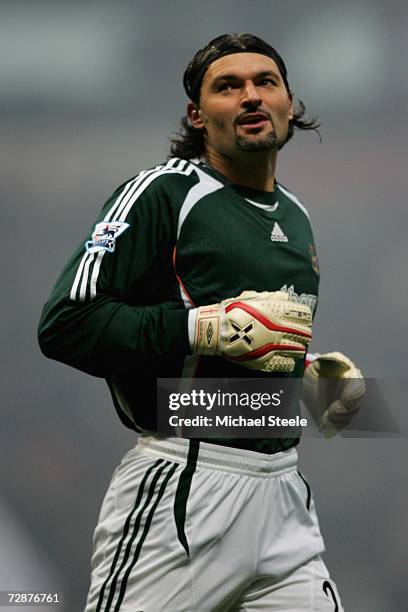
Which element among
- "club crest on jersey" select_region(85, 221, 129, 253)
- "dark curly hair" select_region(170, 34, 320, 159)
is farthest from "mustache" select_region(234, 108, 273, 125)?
"club crest on jersey" select_region(85, 221, 129, 253)

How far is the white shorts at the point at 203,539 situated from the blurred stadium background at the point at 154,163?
0.85 m

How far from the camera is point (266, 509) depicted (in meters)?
1.66

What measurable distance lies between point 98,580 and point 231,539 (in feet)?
0.81

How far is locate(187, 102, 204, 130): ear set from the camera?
77.0 inches

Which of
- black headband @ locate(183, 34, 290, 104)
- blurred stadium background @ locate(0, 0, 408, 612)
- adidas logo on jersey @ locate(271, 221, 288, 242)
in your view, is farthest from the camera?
blurred stadium background @ locate(0, 0, 408, 612)

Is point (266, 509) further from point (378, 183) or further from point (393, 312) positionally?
point (378, 183)

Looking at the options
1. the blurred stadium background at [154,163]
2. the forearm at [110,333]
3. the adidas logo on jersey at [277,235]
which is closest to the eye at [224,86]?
the adidas logo on jersey at [277,235]

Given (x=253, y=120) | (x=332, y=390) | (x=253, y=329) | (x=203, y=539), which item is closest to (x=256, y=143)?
(x=253, y=120)

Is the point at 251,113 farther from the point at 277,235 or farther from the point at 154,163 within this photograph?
the point at 154,163

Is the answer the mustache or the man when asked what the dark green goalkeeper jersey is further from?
the mustache

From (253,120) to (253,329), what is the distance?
49cm

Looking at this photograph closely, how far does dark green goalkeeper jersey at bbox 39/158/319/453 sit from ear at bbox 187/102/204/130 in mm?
161

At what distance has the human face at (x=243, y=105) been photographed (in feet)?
5.99

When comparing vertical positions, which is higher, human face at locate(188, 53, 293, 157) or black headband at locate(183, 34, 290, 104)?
black headband at locate(183, 34, 290, 104)
